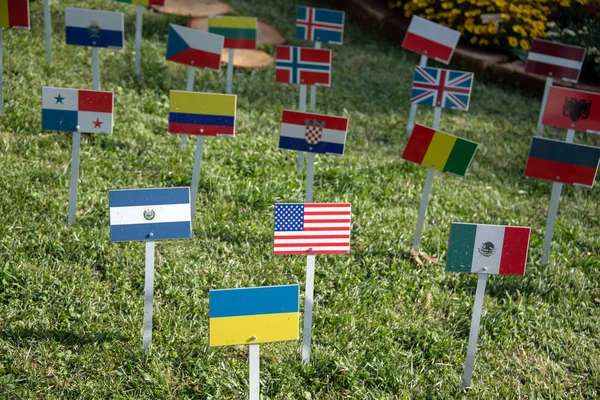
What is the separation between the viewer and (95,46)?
614 centimetres

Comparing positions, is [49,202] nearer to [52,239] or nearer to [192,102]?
[52,239]

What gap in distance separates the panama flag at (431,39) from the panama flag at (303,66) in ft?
4.56

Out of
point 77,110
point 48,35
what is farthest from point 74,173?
point 48,35

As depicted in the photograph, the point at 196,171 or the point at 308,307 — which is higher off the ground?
the point at 196,171

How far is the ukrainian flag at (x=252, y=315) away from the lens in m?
3.12

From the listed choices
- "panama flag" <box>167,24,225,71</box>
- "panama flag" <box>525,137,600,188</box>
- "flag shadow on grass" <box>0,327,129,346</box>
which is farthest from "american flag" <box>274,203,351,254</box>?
"panama flag" <box>167,24,225,71</box>

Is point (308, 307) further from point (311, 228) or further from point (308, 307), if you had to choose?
point (311, 228)

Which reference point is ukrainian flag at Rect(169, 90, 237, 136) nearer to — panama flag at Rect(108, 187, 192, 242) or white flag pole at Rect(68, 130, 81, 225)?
white flag pole at Rect(68, 130, 81, 225)

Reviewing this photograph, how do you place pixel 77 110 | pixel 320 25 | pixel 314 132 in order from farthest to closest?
1. pixel 320 25
2. pixel 314 132
3. pixel 77 110

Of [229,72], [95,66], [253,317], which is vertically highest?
[95,66]

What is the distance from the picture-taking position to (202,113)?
16.1 feet

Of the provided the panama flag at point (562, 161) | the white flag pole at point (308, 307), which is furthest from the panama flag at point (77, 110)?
the panama flag at point (562, 161)

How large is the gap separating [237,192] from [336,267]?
1.25 m

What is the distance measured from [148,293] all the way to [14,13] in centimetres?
377
